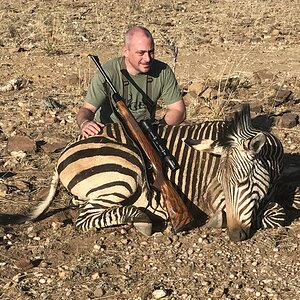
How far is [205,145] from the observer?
4.79 metres

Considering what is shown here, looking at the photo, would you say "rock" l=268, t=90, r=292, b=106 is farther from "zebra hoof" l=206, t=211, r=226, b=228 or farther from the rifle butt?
the rifle butt

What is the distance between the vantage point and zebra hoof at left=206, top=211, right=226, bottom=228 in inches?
189

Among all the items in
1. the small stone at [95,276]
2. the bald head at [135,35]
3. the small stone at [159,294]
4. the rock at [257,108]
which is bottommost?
the small stone at [95,276]

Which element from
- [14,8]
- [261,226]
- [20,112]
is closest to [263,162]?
[261,226]

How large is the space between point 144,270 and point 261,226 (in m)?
1.02

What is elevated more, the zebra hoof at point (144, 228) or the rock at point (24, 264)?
the zebra hoof at point (144, 228)

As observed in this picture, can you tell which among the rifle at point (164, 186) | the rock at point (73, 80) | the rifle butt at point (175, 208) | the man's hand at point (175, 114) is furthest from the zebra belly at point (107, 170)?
the rock at point (73, 80)

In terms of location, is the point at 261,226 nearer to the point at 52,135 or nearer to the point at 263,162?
the point at 263,162

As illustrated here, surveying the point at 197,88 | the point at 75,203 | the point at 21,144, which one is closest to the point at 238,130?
the point at 75,203

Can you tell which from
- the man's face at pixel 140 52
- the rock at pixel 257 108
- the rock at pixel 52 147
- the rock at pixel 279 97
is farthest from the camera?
the rock at pixel 279 97

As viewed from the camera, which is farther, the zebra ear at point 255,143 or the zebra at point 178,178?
the zebra at point 178,178

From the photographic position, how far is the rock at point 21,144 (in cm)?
653

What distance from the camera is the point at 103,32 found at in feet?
40.5

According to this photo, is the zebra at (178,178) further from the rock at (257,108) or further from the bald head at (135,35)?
the rock at (257,108)
